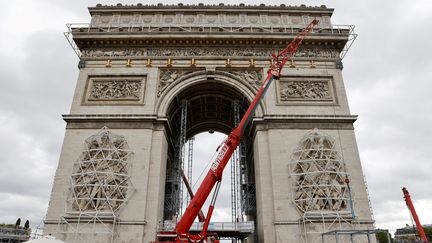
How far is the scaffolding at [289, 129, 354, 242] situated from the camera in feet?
49.7

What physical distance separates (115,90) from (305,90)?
1184 cm

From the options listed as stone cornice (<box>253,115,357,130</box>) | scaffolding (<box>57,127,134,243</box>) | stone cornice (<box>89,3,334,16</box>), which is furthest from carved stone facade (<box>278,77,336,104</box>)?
scaffolding (<box>57,127,134,243</box>)

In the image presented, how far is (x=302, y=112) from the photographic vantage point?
18094 millimetres

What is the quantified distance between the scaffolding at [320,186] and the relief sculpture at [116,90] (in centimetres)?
1030

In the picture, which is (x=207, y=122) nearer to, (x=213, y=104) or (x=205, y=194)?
(x=213, y=104)

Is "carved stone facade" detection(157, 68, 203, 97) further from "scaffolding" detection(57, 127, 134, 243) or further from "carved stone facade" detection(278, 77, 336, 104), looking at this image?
"carved stone facade" detection(278, 77, 336, 104)

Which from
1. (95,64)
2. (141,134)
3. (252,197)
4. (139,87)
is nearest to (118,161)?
(141,134)

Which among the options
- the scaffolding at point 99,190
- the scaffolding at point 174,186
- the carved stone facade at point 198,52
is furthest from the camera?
the scaffolding at point 174,186

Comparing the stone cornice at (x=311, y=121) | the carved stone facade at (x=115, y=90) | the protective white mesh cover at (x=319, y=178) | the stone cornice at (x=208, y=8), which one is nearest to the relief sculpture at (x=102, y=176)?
the carved stone facade at (x=115, y=90)

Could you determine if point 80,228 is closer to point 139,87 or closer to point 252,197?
point 139,87

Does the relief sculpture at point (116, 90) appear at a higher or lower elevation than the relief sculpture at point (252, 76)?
lower

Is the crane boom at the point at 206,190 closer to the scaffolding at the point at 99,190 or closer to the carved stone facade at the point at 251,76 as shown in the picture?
the carved stone facade at the point at 251,76

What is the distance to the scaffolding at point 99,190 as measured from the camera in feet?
49.1

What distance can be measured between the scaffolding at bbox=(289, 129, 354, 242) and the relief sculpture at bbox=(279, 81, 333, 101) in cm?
277
